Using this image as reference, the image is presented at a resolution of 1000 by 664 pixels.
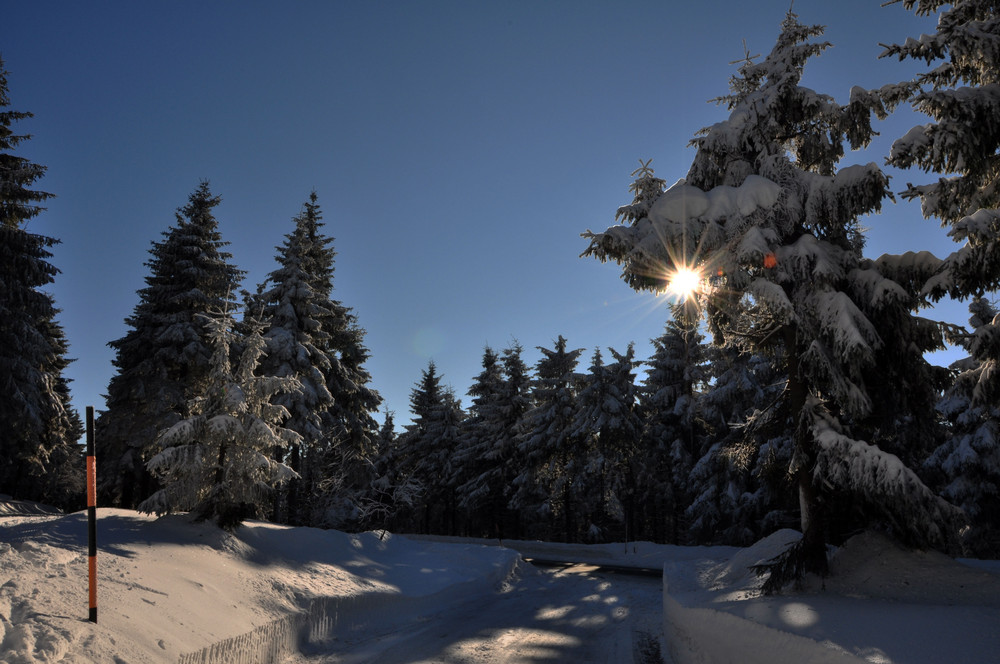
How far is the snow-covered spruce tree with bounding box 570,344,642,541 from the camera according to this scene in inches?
1345

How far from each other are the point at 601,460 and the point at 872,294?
2501cm


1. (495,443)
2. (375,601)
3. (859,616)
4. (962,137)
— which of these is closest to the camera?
(859,616)

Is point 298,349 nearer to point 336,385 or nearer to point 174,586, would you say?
point 336,385

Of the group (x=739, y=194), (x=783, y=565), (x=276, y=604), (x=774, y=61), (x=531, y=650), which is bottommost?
(x=531, y=650)

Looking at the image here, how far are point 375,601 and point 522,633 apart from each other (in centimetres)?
340

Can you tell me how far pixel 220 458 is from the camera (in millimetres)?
13562

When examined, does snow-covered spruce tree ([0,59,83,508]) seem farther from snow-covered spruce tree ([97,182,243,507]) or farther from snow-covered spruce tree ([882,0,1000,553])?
snow-covered spruce tree ([882,0,1000,553])

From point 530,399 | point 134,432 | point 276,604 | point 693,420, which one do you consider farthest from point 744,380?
point 134,432

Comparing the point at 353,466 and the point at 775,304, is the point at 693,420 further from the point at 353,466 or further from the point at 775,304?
the point at 775,304

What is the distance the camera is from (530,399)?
42.4 m

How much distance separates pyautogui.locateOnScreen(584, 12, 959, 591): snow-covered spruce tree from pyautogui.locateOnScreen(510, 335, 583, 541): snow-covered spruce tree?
2461 centimetres

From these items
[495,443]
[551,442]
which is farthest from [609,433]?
[495,443]

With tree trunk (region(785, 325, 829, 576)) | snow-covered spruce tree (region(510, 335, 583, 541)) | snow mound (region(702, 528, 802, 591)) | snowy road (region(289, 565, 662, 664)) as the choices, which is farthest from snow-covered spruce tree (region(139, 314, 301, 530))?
snow-covered spruce tree (region(510, 335, 583, 541))

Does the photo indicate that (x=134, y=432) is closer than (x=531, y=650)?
No
